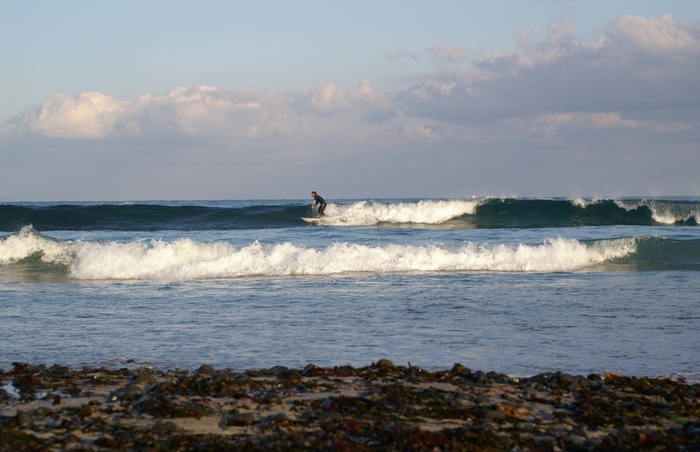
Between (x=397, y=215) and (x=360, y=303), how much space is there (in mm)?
24533

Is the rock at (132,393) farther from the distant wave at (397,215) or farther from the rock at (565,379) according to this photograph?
the distant wave at (397,215)

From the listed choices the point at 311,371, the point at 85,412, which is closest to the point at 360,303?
the point at 311,371

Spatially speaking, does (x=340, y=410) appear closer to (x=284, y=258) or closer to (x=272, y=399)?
(x=272, y=399)

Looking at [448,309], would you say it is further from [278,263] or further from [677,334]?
[278,263]

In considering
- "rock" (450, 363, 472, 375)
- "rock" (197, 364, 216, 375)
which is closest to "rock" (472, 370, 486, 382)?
"rock" (450, 363, 472, 375)

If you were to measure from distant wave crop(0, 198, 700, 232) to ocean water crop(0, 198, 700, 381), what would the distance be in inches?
389

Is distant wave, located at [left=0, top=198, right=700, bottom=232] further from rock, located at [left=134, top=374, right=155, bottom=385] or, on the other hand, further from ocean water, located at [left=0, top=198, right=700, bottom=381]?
rock, located at [left=134, top=374, right=155, bottom=385]

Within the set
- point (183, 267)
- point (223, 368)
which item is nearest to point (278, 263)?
point (183, 267)

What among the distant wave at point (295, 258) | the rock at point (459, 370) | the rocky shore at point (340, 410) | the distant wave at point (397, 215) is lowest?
the rocky shore at point (340, 410)

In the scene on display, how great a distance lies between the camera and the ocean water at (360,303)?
24.5 ft

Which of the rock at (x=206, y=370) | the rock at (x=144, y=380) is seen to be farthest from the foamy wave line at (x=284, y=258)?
the rock at (x=144, y=380)

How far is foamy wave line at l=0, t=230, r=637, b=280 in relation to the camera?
16.0 meters

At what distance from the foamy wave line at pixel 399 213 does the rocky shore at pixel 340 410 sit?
92.5ft

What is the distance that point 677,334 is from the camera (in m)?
8.30
